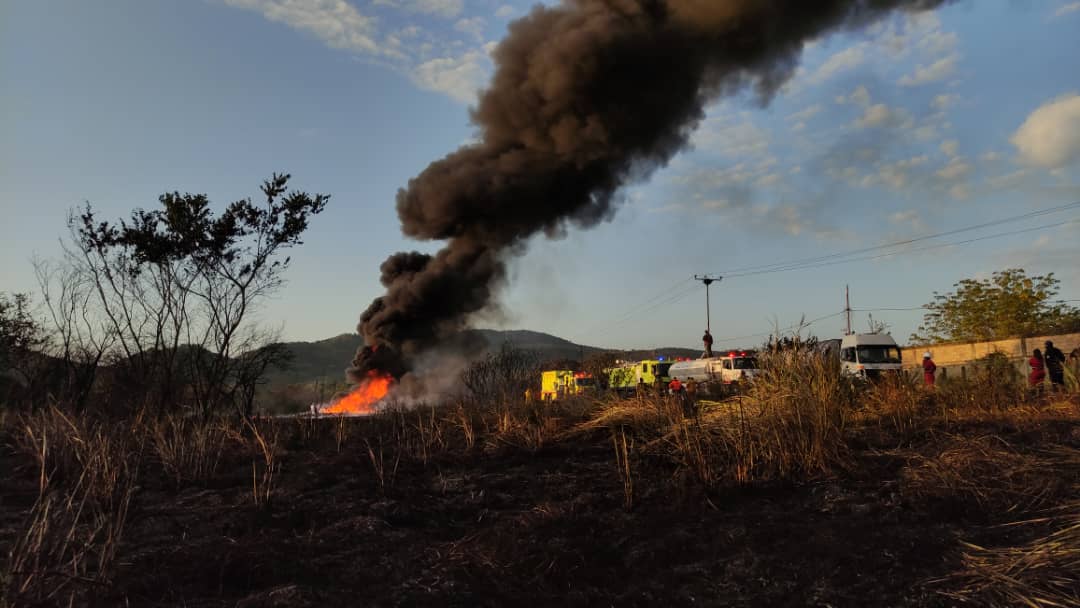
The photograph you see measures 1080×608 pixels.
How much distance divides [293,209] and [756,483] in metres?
12.6

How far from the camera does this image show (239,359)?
1473cm

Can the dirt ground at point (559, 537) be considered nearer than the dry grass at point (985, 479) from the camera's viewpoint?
Yes

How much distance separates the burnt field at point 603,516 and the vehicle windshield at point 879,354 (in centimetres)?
1857

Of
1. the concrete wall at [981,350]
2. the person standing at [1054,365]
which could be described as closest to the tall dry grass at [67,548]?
the person standing at [1054,365]

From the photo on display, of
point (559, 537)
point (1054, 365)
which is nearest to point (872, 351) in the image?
point (1054, 365)

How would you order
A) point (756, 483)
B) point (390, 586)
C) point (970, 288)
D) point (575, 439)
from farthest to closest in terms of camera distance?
point (970, 288) → point (575, 439) → point (756, 483) → point (390, 586)

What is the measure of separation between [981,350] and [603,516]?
36.9m

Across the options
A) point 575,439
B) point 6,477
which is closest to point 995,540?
point 575,439

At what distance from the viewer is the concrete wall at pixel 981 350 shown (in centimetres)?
2734

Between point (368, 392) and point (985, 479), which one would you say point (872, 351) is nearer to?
point (985, 479)

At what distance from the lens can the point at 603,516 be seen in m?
4.20

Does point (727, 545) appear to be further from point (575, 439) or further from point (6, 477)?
point (6, 477)

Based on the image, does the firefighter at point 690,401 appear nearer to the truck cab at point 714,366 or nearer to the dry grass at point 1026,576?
Result: the dry grass at point 1026,576

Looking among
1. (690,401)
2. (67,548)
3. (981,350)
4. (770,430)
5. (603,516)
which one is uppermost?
(981,350)
